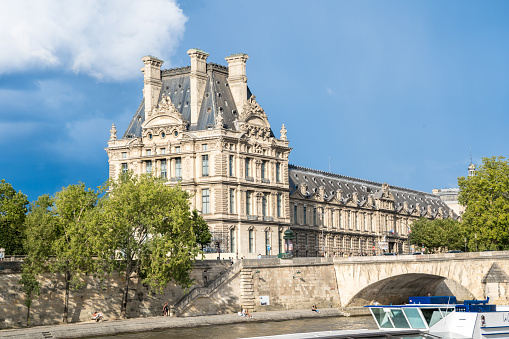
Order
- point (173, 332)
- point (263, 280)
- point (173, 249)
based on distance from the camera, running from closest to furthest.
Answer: point (173, 332), point (173, 249), point (263, 280)

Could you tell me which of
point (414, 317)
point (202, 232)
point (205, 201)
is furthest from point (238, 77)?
point (414, 317)

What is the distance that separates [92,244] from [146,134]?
3728 cm

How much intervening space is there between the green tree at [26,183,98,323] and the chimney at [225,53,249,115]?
3973cm

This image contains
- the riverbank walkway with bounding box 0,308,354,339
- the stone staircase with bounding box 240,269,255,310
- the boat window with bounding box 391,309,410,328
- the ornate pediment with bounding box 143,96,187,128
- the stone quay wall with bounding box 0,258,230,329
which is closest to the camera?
the boat window with bounding box 391,309,410,328

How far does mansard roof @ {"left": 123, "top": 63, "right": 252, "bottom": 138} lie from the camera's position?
112 m

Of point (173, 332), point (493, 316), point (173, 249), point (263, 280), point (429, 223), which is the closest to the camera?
point (493, 316)

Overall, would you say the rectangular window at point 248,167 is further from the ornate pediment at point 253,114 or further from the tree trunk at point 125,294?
the tree trunk at point 125,294

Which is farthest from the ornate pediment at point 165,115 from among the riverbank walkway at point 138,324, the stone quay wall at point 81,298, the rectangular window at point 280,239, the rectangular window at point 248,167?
the riverbank walkway at point 138,324

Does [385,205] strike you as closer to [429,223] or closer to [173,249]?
[429,223]

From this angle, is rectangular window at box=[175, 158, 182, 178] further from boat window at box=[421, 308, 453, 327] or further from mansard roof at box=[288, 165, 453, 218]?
boat window at box=[421, 308, 453, 327]

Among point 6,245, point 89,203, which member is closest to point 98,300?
point 89,203

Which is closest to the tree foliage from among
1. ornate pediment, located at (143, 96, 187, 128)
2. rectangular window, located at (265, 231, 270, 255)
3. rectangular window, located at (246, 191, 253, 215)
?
rectangular window, located at (265, 231, 270, 255)

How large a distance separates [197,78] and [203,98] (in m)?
2.94

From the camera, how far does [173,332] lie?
240 feet
